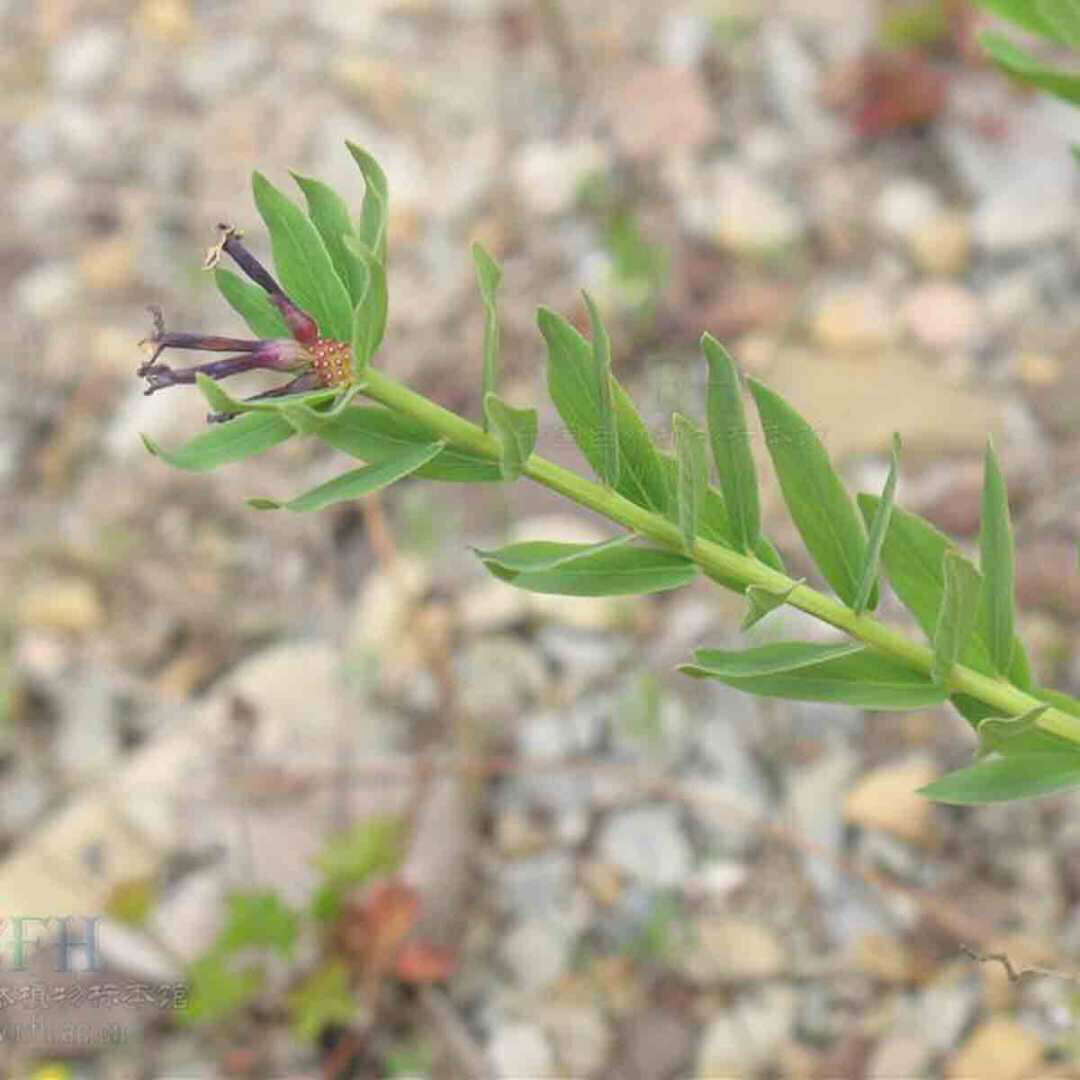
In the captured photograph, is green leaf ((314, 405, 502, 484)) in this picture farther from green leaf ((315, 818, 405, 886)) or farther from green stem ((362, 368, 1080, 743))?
green leaf ((315, 818, 405, 886))

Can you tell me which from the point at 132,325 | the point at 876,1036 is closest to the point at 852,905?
the point at 876,1036

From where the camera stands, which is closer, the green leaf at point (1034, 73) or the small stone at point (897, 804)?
the green leaf at point (1034, 73)

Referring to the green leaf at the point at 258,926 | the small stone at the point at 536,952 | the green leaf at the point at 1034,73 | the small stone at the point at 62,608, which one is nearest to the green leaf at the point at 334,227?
the green leaf at the point at 1034,73

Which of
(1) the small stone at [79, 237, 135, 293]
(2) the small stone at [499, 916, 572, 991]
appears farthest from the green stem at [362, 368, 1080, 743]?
(1) the small stone at [79, 237, 135, 293]

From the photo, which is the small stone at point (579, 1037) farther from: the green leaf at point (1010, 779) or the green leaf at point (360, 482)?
the green leaf at point (360, 482)

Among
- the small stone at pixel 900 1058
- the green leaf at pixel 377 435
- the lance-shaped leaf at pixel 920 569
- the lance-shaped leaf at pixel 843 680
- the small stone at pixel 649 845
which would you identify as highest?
the green leaf at pixel 377 435

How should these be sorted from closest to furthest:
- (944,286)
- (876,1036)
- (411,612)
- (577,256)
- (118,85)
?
(876,1036) < (411,612) < (944,286) < (577,256) < (118,85)

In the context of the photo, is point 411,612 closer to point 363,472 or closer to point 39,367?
point 39,367
